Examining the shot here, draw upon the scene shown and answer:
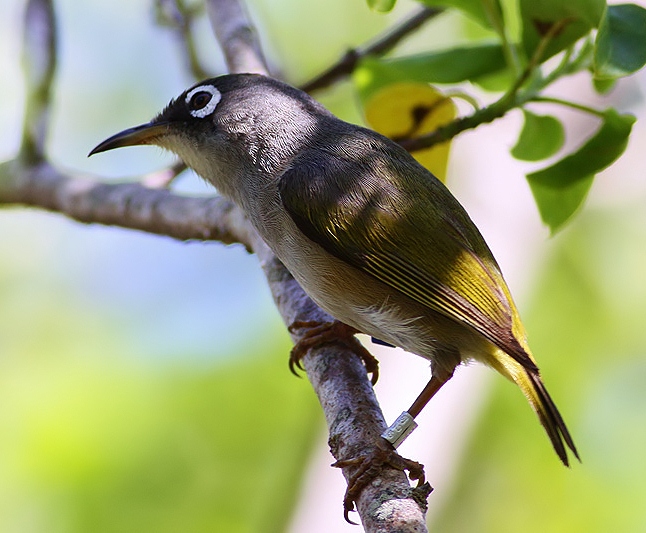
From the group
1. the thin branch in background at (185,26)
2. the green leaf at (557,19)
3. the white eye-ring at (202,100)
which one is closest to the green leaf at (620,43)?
the green leaf at (557,19)

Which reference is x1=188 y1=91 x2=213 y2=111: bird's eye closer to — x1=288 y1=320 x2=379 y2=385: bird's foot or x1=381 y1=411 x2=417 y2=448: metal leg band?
x1=288 y1=320 x2=379 y2=385: bird's foot

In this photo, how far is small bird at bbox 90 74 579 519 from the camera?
10.5 ft

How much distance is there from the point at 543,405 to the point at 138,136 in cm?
228

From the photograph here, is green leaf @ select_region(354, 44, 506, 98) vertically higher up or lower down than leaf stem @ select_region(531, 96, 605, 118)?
higher up

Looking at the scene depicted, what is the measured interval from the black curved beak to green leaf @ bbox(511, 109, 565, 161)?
5.63 ft

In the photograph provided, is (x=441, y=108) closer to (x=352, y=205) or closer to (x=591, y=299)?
(x=352, y=205)

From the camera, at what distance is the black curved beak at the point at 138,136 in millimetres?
3999

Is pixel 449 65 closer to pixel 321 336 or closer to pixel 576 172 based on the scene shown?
pixel 576 172

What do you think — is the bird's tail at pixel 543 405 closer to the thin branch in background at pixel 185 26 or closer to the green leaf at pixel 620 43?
the green leaf at pixel 620 43

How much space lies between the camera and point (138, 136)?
4.01m

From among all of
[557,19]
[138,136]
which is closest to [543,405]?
[557,19]

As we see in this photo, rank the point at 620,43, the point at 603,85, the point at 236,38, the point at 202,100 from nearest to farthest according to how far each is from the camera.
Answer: the point at 620,43, the point at 603,85, the point at 202,100, the point at 236,38

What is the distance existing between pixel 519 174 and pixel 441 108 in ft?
4.20

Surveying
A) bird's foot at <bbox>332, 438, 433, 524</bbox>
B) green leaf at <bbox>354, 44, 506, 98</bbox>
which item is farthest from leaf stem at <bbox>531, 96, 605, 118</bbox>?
bird's foot at <bbox>332, 438, 433, 524</bbox>
